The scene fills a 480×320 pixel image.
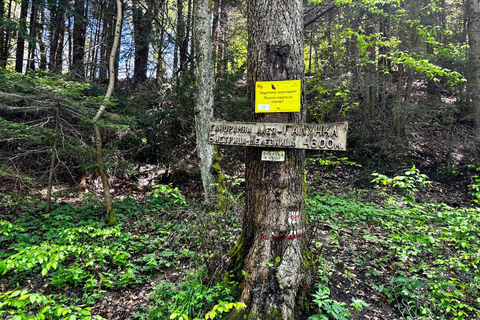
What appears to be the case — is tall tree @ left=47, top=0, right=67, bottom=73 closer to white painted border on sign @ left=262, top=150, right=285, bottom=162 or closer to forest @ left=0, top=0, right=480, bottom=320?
forest @ left=0, top=0, right=480, bottom=320

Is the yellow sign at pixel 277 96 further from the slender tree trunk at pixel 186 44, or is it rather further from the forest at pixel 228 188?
the slender tree trunk at pixel 186 44

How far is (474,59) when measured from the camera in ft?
28.1

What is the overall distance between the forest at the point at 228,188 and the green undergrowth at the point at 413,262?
0.03m

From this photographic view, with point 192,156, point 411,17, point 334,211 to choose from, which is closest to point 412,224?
point 334,211

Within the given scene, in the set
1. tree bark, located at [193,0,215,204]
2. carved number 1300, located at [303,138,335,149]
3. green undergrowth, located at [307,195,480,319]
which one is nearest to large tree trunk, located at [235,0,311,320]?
carved number 1300, located at [303,138,335,149]

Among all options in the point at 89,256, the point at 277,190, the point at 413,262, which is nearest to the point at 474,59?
the point at 413,262

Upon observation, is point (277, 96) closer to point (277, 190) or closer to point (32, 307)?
point (277, 190)

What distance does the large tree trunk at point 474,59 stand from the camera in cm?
842

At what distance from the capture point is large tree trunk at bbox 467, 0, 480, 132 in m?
8.42

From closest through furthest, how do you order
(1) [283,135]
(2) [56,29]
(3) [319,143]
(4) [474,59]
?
1. (3) [319,143]
2. (1) [283,135]
3. (4) [474,59]
4. (2) [56,29]

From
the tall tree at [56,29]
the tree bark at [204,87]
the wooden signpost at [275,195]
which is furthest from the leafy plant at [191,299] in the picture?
the tall tree at [56,29]

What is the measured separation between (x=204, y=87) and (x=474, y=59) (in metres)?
8.69

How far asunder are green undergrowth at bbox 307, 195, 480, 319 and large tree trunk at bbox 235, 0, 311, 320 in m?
0.37

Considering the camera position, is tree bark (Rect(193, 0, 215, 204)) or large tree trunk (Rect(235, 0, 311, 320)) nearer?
large tree trunk (Rect(235, 0, 311, 320))
